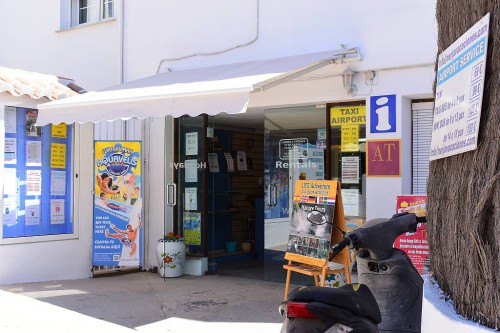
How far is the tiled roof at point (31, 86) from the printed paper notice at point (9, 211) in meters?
1.47

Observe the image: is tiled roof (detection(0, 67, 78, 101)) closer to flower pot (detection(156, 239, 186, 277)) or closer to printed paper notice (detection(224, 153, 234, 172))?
flower pot (detection(156, 239, 186, 277))

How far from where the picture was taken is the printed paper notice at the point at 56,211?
8.41 m

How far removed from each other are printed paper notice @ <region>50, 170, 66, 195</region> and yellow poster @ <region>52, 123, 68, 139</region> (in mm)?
544

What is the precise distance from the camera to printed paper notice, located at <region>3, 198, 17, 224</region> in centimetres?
779

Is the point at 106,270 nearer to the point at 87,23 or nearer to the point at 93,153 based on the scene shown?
the point at 93,153

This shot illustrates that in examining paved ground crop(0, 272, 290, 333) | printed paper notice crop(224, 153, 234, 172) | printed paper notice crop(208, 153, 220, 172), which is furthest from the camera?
printed paper notice crop(224, 153, 234, 172)

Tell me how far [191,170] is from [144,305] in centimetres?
290

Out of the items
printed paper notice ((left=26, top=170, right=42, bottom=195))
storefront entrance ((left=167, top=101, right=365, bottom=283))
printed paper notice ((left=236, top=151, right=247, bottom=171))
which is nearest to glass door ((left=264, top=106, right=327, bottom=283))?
storefront entrance ((left=167, top=101, right=365, bottom=283))

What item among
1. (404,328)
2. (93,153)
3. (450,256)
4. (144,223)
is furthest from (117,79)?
(450,256)

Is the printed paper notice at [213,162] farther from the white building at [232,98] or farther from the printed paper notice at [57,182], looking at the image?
the printed paper notice at [57,182]

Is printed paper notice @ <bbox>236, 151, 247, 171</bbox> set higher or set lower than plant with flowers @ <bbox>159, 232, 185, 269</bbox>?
higher

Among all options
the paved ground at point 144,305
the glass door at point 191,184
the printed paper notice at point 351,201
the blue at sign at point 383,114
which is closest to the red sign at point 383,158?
the blue at sign at point 383,114

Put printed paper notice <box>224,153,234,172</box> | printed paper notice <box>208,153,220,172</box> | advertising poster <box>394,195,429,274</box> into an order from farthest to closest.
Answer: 1. printed paper notice <box>224,153,234,172</box>
2. printed paper notice <box>208,153,220,172</box>
3. advertising poster <box>394,195,429,274</box>

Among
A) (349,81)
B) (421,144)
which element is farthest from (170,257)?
(421,144)
